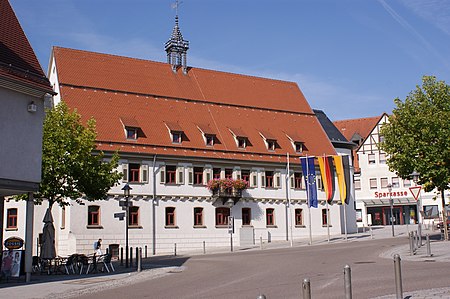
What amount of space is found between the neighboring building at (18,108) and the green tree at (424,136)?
2009 centimetres

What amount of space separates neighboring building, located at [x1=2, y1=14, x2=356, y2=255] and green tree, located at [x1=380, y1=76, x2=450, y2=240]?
14.5m

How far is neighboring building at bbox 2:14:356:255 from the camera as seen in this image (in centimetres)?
4094

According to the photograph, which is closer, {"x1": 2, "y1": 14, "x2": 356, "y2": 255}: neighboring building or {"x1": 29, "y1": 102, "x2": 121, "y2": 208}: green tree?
{"x1": 29, "y1": 102, "x2": 121, "y2": 208}: green tree

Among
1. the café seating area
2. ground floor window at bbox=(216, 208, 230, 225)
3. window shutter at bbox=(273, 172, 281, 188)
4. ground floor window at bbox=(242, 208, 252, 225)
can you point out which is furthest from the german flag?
the café seating area

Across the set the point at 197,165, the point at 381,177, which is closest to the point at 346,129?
the point at 381,177

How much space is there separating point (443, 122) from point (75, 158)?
19.6 m

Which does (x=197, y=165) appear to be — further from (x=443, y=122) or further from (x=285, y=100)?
(x=443, y=122)

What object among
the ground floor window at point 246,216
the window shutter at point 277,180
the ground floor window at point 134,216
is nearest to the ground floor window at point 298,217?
the window shutter at point 277,180

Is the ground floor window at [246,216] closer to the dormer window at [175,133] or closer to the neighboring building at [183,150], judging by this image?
the neighboring building at [183,150]

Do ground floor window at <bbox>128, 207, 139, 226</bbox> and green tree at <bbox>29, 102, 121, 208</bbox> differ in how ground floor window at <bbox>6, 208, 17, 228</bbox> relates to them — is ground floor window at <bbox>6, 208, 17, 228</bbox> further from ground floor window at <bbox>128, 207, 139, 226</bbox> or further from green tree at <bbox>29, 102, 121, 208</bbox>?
green tree at <bbox>29, 102, 121, 208</bbox>

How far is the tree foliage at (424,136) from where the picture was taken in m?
31.4

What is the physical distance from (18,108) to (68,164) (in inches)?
290

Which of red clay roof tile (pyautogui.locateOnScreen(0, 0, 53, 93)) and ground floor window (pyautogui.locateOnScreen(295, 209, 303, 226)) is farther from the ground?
red clay roof tile (pyautogui.locateOnScreen(0, 0, 53, 93))

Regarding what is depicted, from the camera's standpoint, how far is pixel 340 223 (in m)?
51.3
